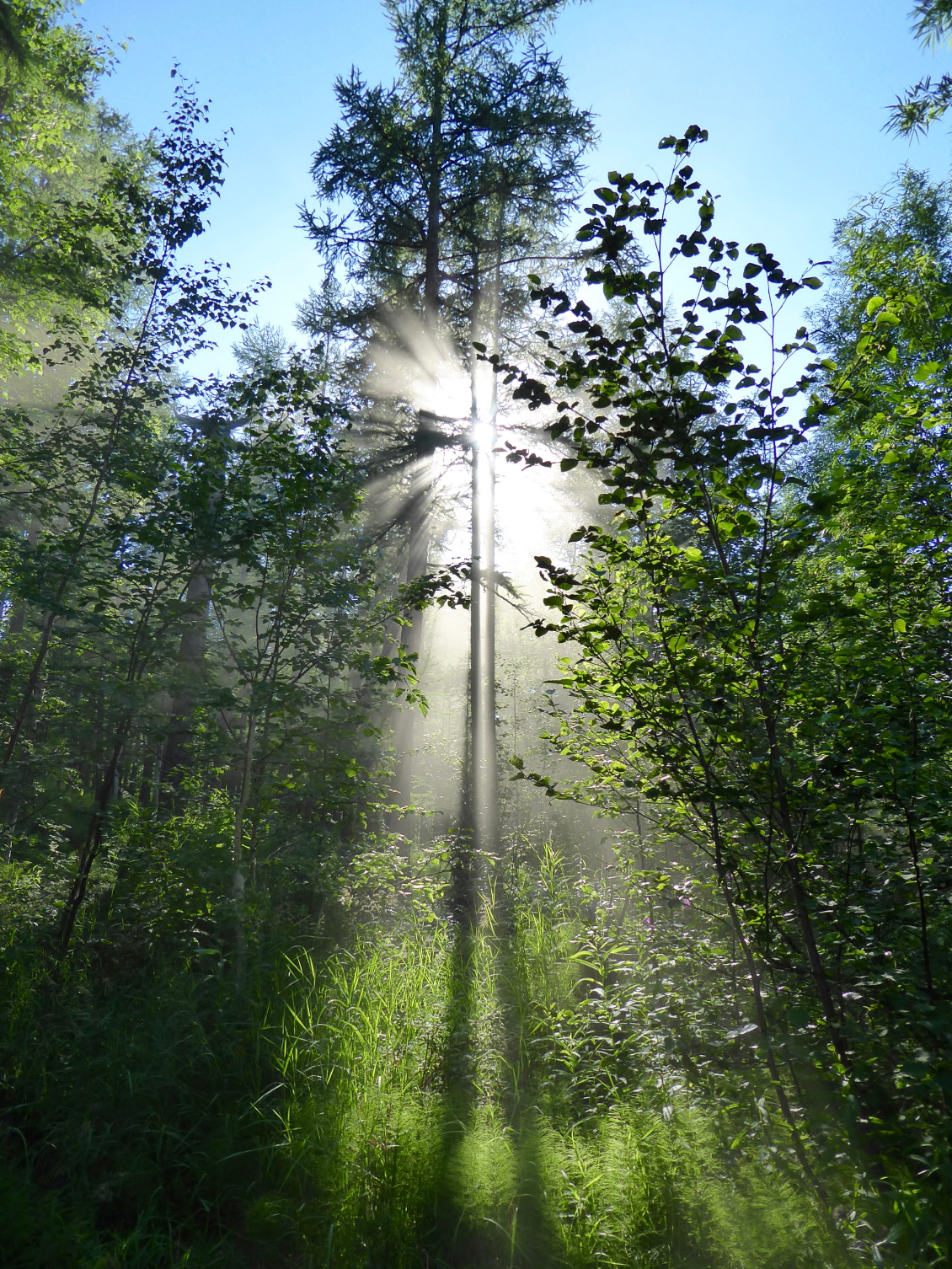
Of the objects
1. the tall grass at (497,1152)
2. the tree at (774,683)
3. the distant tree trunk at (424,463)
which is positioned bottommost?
the tall grass at (497,1152)

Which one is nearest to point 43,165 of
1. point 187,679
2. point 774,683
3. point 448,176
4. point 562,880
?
A: point 448,176

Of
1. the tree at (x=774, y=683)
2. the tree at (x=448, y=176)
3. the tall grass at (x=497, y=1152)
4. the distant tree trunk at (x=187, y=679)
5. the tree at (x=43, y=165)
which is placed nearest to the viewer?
the tree at (x=774, y=683)

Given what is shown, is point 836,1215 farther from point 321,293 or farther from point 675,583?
point 321,293

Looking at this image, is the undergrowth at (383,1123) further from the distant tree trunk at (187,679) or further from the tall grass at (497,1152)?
the distant tree trunk at (187,679)

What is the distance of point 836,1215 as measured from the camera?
7.10 ft

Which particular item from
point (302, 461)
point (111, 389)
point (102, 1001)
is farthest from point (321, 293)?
point (102, 1001)

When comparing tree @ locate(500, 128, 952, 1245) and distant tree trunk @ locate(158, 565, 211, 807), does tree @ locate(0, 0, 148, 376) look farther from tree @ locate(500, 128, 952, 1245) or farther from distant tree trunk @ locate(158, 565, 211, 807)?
tree @ locate(500, 128, 952, 1245)

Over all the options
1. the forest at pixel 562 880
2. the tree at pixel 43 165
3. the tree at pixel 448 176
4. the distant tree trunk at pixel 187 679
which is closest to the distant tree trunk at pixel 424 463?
the tree at pixel 448 176

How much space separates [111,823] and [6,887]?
66.8 inches

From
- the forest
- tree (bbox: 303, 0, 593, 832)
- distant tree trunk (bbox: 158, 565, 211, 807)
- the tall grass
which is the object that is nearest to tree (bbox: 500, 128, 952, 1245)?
the forest

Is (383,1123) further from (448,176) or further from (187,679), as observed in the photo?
(448,176)

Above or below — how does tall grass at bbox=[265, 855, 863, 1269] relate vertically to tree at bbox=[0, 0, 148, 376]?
below

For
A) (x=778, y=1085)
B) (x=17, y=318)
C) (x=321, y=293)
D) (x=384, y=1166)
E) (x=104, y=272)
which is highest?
(x=321, y=293)

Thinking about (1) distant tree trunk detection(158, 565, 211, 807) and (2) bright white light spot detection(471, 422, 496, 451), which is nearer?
(1) distant tree trunk detection(158, 565, 211, 807)
